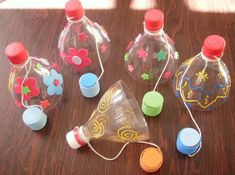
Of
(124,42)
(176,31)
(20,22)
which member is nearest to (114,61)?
(124,42)

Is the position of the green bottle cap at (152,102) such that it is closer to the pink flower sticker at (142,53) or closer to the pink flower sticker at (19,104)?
the pink flower sticker at (142,53)

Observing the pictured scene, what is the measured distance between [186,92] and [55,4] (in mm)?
501

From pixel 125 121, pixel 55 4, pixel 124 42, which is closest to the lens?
A: pixel 125 121

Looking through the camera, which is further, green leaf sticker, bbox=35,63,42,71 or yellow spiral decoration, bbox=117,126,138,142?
green leaf sticker, bbox=35,63,42,71

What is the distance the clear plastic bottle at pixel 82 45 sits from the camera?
0.81 m

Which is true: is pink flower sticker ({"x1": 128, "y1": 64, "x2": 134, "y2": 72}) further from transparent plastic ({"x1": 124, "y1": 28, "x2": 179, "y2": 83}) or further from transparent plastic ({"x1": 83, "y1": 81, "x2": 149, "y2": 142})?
transparent plastic ({"x1": 83, "y1": 81, "x2": 149, "y2": 142})

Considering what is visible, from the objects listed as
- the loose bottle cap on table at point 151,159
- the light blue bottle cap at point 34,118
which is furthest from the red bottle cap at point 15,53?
the loose bottle cap on table at point 151,159

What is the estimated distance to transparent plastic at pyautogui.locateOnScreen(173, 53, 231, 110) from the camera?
0.73 metres

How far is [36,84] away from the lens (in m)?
0.76

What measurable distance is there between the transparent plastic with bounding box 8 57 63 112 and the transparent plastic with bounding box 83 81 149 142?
0.40 feet

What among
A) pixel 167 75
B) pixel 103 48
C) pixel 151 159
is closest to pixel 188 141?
pixel 151 159

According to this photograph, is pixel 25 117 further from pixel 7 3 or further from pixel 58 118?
pixel 7 3

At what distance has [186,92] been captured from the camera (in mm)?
761

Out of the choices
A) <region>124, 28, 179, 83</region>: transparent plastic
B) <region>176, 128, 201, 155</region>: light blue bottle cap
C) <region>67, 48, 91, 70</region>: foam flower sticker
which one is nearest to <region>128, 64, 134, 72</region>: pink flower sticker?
<region>124, 28, 179, 83</region>: transparent plastic
